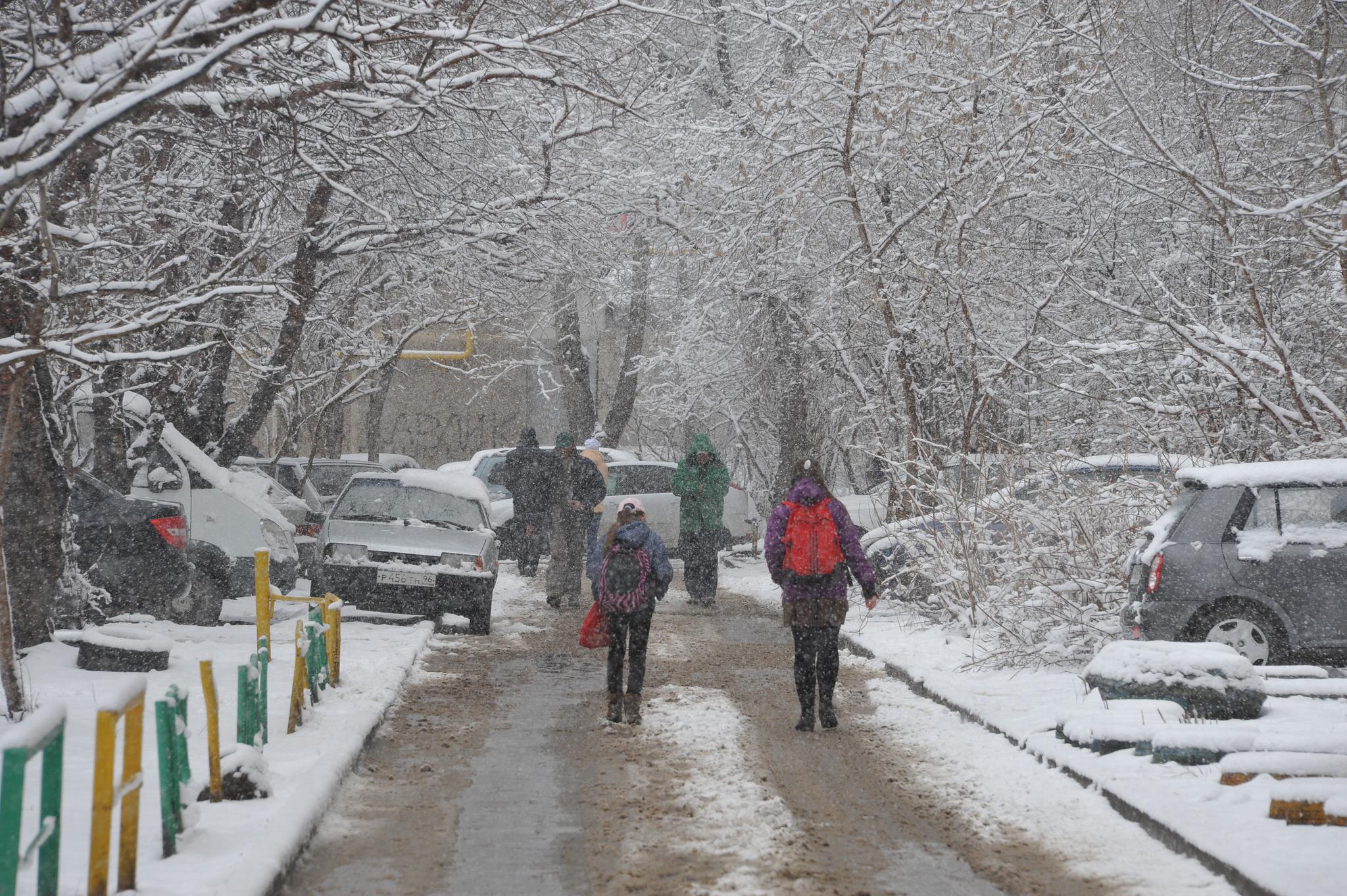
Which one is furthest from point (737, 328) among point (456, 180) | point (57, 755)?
point (57, 755)

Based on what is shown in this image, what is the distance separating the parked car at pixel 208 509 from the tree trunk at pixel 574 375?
42.2 feet

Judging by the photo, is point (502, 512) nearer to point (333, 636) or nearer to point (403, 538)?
point (403, 538)

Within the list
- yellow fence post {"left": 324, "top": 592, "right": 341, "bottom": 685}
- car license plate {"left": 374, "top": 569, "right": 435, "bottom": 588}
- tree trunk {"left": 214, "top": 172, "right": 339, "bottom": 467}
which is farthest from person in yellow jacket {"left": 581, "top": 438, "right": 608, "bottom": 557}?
yellow fence post {"left": 324, "top": 592, "right": 341, "bottom": 685}

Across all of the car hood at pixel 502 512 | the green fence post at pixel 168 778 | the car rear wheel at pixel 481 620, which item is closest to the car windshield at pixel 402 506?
the car rear wheel at pixel 481 620

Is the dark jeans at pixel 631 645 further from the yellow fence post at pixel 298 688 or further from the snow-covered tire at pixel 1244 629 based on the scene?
the snow-covered tire at pixel 1244 629

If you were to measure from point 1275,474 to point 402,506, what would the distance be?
8.54 meters

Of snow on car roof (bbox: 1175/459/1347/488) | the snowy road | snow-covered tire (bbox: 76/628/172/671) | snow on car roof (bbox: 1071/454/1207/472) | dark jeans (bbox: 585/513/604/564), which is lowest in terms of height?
the snowy road

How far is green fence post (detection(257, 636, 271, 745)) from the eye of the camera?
691 centimetres

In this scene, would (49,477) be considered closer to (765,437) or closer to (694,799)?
(694,799)

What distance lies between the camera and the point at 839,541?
28.9ft

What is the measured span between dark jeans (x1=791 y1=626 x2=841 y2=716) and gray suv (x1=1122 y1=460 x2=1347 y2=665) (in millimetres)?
2593

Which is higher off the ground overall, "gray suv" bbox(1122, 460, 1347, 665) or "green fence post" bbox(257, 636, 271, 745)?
"gray suv" bbox(1122, 460, 1347, 665)

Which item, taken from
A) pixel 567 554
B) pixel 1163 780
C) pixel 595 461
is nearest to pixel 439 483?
pixel 567 554

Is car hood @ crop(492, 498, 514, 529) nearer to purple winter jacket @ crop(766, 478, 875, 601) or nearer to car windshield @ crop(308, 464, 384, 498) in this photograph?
car windshield @ crop(308, 464, 384, 498)
